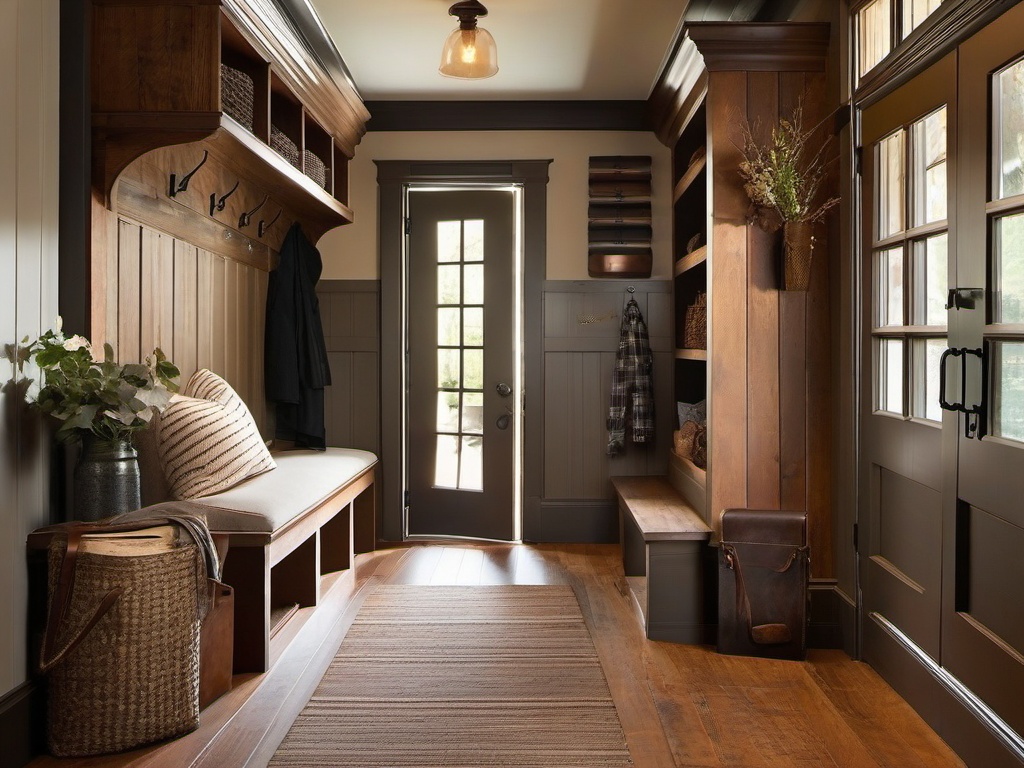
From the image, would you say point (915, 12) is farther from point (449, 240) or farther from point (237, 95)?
point (449, 240)

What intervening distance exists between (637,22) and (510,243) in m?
1.62

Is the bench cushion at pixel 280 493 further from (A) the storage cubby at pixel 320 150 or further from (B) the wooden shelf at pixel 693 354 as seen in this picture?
(B) the wooden shelf at pixel 693 354

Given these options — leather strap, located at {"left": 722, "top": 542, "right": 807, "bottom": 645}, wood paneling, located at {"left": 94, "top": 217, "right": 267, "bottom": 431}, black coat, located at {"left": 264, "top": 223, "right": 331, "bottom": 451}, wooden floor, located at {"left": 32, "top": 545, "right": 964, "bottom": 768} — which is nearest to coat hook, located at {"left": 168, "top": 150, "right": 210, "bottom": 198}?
wood paneling, located at {"left": 94, "top": 217, "right": 267, "bottom": 431}

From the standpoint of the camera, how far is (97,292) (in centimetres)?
279

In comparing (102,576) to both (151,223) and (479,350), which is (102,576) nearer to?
(151,223)

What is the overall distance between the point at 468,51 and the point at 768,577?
2.44 meters

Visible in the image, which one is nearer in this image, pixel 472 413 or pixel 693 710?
pixel 693 710

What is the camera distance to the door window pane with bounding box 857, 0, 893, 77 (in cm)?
303

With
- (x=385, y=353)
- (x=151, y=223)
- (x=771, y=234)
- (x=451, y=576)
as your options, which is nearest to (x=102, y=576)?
(x=151, y=223)

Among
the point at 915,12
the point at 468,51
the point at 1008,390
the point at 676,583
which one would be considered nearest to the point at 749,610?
the point at 676,583

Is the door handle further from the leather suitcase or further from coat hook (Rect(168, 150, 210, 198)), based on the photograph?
coat hook (Rect(168, 150, 210, 198))

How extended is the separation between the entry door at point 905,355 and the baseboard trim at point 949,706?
4 centimetres

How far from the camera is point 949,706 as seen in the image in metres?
2.54

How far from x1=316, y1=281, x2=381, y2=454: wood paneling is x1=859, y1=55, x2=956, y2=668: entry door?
2955 mm
